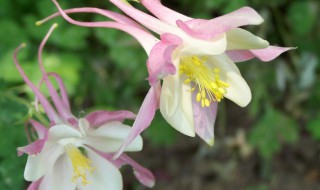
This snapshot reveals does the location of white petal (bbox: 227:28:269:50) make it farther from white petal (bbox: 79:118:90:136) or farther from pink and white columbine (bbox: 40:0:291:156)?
white petal (bbox: 79:118:90:136)

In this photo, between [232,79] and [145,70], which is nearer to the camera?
[232,79]

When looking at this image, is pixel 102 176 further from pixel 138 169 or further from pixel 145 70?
pixel 145 70

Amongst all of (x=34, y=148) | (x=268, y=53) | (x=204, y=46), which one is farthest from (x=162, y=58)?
(x=34, y=148)

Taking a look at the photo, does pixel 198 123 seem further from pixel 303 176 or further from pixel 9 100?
pixel 303 176

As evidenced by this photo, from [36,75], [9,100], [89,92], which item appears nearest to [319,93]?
[89,92]

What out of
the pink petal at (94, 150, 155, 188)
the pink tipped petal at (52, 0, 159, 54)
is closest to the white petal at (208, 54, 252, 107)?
the pink tipped petal at (52, 0, 159, 54)

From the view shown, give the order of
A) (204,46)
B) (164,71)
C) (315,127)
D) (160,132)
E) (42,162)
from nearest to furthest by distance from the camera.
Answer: (164,71) < (204,46) < (42,162) < (315,127) < (160,132)

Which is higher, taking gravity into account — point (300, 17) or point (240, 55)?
point (240, 55)
